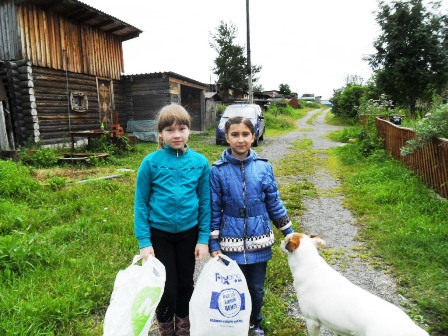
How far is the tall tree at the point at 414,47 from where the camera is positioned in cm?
1530

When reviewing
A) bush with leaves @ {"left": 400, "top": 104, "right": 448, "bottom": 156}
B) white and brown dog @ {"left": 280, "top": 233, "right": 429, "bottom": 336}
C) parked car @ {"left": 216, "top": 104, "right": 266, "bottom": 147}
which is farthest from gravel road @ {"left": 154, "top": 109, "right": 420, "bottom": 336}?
parked car @ {"left": 216, "top": 104, "right": 266, "bottom": 147}

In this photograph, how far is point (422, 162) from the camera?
6.22 m

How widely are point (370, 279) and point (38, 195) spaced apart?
543cm

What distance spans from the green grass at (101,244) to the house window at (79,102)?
6417 mm

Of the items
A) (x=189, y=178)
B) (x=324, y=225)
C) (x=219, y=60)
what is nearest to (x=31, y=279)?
(x=189, y=178)

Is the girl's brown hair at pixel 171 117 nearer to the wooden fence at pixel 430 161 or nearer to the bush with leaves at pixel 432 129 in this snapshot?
the wooden fence at pixel 430 161

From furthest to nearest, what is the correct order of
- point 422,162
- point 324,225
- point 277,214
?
point 422,162
point 324,225
point 277,214

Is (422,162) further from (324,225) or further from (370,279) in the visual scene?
(370,279)

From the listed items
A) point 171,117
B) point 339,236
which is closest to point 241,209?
point 171,117

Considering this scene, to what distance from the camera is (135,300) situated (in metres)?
2.04

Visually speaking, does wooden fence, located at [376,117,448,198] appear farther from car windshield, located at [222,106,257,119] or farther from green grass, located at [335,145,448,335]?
car windshield, located at [222,106,257,119]

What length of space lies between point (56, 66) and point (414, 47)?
→ 15612mm

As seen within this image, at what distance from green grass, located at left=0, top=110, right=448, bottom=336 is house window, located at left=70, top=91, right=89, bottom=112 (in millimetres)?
6417

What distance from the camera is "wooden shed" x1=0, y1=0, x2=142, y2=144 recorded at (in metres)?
11.0
